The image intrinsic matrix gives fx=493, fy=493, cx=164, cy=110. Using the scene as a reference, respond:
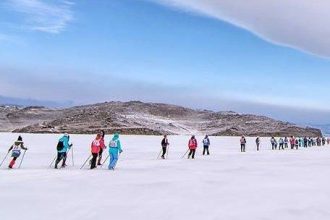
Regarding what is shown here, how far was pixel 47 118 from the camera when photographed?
147625mm

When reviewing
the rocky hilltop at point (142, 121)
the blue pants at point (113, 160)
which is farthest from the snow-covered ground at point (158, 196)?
the rocky hilltop at point (142, 121)

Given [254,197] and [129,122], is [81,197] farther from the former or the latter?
[129,122]

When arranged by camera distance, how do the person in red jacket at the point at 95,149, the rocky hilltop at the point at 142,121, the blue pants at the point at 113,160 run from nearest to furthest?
the blue pants at the point at 113,160, the person in red jacket at the point at 95,149, the rocky hilltop at the point at 142,121

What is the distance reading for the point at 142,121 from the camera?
414ft

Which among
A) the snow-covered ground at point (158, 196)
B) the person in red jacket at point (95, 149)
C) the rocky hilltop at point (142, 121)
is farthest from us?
the rocky hilltop at point (142, 121)

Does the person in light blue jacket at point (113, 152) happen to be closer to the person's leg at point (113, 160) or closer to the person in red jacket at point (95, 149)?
the person's leg at point (113, 160)

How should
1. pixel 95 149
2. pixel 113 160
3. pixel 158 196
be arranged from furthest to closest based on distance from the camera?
1. pixel 95 149
2. pixel 113 160
3. pixel 158 196

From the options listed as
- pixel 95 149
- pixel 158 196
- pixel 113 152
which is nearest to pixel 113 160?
pixel 113 152

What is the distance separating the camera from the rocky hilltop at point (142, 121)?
111000 mm

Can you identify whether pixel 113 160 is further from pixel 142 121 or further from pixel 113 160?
pixel 142 121

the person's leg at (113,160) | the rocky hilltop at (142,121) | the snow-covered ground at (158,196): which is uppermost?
the rocky hilltop at (142,121)

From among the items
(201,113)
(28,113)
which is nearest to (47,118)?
(28,113)

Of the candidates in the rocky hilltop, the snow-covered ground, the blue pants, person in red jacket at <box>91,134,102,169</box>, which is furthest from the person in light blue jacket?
the rocky hilltop

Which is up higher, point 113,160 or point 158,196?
point 113,160
